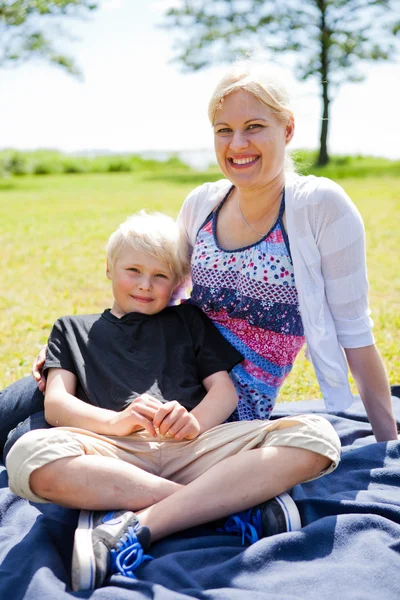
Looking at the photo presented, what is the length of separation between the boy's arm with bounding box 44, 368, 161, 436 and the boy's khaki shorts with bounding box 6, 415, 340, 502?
58 millimetres

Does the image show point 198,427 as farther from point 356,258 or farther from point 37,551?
point 356,258

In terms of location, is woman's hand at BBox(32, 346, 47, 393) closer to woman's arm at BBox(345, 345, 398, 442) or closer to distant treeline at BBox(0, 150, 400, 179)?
woman's arm at BBox(345, 345, 398, 442)

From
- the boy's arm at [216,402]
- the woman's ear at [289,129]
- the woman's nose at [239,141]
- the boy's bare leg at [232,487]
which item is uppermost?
the woman's ear at [289,129]

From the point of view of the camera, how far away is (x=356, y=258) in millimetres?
3068

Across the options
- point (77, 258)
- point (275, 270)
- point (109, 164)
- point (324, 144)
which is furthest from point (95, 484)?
point (109, 164)

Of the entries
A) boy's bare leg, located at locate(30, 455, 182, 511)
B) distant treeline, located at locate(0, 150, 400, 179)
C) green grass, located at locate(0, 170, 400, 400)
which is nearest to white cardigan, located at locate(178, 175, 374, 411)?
boy's bare leg, located at locate(30, 455, 182, 511)

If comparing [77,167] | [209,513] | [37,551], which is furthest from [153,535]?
[77,167]

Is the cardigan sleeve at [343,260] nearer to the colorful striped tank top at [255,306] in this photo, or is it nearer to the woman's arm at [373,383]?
the woman's arm at [373,383]

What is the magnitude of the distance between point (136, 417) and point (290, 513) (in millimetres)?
659

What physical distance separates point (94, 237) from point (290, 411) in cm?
680

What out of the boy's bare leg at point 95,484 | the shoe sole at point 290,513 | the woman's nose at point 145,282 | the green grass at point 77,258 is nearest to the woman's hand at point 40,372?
the woman's nose at point 145,282

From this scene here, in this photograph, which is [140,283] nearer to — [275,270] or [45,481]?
[275,270]

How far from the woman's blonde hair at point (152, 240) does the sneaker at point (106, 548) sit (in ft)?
3.89

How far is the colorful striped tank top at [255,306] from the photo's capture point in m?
3.12
